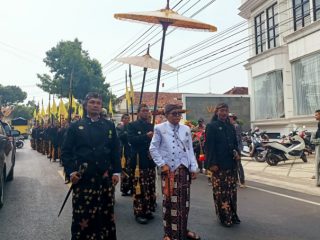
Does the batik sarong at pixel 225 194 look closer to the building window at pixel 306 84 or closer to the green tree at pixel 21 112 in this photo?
the building window at pixel 306 84

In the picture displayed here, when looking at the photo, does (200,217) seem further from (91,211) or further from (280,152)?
(280,152)

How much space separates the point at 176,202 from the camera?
14.1ft

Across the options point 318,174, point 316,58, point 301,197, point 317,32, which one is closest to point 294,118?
point 316,58

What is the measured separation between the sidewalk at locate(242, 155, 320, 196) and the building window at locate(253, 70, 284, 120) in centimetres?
650

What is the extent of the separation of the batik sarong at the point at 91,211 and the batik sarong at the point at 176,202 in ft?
2.45

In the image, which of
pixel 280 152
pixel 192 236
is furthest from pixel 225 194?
pixel 280 152

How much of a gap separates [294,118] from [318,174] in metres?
10.7

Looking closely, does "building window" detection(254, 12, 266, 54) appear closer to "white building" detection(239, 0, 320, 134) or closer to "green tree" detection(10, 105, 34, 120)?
"white building" detection(239, 0, 320, 134)

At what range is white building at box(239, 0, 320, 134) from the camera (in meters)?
17.0

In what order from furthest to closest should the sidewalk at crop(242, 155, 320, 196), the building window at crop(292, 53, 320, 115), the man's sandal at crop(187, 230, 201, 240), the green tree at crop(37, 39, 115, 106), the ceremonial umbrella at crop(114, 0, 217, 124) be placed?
the green tree at crop(37, 39, 115, 106)
the building window at crop(292, 53, 320, 115)
the sidewalk at crop(242, 155, 320, 196)
the ceremonial umbrella at crop(114, 0, 217, 124)
the man's sandal at crop(187, 230, 201, 240)

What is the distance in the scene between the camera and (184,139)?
14.6 feet

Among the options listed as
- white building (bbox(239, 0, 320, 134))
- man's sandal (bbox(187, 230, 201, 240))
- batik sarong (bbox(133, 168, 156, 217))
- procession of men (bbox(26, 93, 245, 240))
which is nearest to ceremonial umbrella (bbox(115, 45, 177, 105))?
batik sarong (bbox(133, 168, 156, 217))

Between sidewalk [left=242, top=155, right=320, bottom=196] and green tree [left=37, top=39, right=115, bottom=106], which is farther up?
green tree [left=37, top=39, right=115, bottom=106]

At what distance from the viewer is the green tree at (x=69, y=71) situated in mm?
35344
